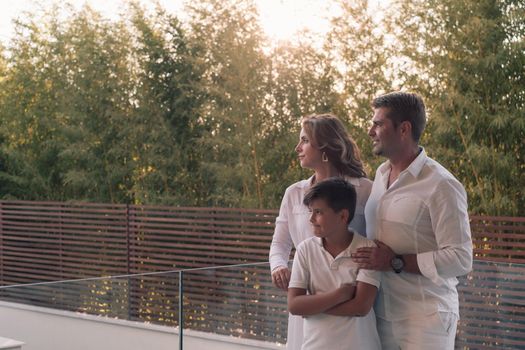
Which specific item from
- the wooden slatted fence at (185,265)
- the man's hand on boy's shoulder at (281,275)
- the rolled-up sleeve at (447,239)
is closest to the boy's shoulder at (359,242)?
the rolled-up sleeve at (447,239)

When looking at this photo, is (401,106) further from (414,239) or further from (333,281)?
(333,281)

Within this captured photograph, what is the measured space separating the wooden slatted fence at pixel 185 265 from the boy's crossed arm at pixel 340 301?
1.06 m

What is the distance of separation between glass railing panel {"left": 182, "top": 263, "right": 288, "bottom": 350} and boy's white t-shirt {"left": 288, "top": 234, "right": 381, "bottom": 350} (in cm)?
103

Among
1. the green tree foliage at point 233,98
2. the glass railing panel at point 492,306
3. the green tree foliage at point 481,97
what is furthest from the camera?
the green tree foliage at point 233,98

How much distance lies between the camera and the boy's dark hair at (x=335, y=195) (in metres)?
1.96

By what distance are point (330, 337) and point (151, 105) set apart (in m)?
7.24

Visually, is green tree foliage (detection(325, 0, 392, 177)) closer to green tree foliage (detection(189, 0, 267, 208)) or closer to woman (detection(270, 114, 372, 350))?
green tree foliage (detection(189, 0, 267, 208))

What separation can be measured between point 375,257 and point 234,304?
4.60 ft

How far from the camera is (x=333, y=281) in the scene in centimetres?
195

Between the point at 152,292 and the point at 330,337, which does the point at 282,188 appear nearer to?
the point at 152,292

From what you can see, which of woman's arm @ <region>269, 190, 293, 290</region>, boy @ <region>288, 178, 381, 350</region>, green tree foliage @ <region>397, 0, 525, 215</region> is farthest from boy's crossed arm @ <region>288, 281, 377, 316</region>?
green tree foliage @ <region>397, 0, 525, 215</region>

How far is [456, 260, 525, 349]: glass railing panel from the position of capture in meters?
3.02

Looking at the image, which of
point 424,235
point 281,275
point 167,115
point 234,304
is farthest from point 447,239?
point 167,115

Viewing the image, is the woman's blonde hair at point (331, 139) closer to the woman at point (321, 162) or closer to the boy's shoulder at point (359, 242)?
the woman at point (321, 162)
